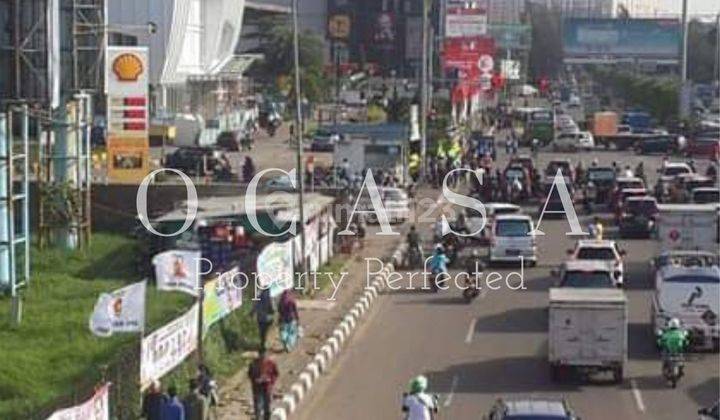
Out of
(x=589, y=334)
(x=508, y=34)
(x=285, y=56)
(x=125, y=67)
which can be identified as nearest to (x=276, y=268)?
(x=589, y=334)

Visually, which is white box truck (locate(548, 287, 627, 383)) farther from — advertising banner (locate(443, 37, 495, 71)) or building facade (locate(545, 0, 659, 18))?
building facade (locate(545, 0, 659, 18))

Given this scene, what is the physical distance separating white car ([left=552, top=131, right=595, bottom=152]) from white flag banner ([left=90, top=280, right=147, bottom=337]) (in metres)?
59.0

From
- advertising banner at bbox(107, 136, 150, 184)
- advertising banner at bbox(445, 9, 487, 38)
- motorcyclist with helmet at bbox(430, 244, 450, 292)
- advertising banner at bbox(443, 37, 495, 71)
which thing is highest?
advertising banner at bbox(445, 9, 487, 38)

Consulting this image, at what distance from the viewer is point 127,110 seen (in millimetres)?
38125

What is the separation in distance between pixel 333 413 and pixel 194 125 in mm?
53453

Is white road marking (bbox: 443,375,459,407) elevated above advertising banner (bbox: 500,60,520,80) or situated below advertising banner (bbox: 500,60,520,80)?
below

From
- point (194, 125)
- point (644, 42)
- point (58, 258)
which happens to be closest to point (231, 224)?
point (58, 258)

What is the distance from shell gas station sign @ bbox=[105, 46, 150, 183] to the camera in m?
37.5

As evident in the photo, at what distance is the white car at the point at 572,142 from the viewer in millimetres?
76375

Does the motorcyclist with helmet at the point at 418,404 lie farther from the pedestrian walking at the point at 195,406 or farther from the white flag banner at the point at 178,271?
the white flag banner at the point at 178,271

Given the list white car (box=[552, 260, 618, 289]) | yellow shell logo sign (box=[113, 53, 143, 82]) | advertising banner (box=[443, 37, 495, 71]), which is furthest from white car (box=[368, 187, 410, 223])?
white car (box=[552, 260, 618, 289])

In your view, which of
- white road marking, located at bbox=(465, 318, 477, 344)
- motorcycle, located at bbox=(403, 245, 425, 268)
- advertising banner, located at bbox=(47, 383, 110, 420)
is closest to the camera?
advertising banner, located at bbox=(47, 383, 110, 420)

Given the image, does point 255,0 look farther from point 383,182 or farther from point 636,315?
point 636,315

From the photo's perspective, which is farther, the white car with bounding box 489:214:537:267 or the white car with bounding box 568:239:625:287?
the white car with bounding box 489:214:537:267
